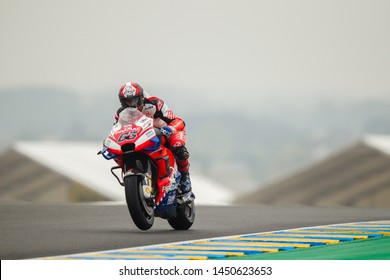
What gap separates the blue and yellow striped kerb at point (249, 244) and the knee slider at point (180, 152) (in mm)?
1292

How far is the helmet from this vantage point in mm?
11883

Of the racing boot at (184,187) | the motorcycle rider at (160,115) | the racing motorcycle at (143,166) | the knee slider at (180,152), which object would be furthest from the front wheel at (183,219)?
the knee slider at (180,152)

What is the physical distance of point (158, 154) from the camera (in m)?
12.0

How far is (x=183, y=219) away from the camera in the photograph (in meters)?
12.7

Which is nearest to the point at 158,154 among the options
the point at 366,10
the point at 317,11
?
the point at 366,10

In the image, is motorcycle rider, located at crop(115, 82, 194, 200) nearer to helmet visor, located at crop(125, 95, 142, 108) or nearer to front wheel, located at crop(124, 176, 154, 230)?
helmet visor, located at crop(125, 95, 142, 108)

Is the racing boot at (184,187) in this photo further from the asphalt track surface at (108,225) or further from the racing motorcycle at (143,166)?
the asphalt track surface at (108,225)

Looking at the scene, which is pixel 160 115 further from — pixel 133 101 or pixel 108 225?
pixel 108 225

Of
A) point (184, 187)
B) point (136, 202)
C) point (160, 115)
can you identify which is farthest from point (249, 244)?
point (160, 115)

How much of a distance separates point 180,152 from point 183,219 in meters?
0.95

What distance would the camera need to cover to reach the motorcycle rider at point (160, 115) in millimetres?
11922
